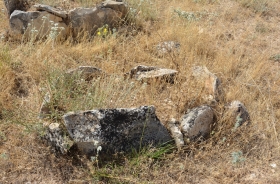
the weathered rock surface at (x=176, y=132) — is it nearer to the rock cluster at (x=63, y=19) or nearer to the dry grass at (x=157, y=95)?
the dry grass at (x=157, y=95)

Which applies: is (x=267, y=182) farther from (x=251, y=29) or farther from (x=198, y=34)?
(x=251, y=29)

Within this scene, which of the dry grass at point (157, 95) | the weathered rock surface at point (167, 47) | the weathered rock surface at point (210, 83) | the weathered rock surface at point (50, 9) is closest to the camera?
the dry grass at point (157, 95)

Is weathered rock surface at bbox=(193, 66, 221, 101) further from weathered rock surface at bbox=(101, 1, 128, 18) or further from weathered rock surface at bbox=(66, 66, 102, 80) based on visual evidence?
weathered rock surface at bbox=(101, 1, 128, 18)

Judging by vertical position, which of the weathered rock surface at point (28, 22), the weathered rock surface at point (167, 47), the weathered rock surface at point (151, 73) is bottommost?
the weathered rock surface at point (151, 73)

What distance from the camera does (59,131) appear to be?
2.95 metres

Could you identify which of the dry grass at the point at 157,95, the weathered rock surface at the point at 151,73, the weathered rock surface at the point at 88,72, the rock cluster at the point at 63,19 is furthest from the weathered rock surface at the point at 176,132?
the rock cluster at the point at 63,19

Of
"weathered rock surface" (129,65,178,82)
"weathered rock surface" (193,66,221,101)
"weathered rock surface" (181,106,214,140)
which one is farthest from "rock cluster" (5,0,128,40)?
"weathered rock surface" (181,106,214,140)

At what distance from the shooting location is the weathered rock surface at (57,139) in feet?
9.45

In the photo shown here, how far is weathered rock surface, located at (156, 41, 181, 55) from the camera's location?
4883 mm

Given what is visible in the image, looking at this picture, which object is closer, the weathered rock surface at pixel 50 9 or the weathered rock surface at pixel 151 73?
the weathered rock surface at pixel 151 73

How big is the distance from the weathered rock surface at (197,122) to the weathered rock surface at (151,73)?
0.84 m

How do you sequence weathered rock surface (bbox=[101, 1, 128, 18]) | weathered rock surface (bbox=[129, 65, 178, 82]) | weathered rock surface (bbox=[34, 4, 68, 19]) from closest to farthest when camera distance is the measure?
weathered rock surface (bbox=[129, 65, 178, 82])
weathered rock surface (bbox=[34, 4, 68, 19])
weathered rock surface (bbox=[101, 1, 128, 18])

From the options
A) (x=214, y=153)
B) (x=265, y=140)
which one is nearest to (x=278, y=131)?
(x=265, y=140)

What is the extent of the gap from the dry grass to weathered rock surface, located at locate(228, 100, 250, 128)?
102mm
